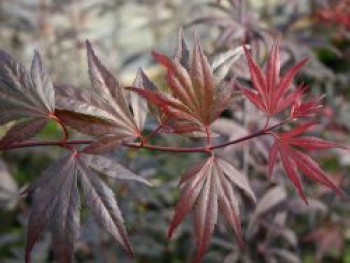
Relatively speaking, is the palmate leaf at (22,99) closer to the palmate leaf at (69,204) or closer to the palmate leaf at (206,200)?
the palmate leaf at (69,204)

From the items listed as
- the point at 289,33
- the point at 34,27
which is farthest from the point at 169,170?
the point at 34,27

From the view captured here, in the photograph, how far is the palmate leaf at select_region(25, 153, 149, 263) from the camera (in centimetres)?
78

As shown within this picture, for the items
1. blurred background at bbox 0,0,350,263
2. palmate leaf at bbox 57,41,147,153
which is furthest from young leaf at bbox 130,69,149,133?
blurred background at bbox 0,0,350,263

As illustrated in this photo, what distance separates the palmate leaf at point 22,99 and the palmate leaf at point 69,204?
64mm

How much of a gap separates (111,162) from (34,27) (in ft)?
10.3

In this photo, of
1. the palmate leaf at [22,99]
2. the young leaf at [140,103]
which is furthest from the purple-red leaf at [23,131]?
the young leaf at [140,103]

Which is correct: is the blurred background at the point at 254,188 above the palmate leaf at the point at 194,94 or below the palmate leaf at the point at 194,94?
below

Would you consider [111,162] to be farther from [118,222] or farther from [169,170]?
[169,170]

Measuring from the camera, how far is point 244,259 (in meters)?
1.92

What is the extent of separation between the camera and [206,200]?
0.82 metres

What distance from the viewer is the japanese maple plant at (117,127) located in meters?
0.78

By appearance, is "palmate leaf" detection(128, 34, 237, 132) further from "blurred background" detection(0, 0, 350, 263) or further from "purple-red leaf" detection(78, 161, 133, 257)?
"blurred background" detection(0, 0, 350, 263)

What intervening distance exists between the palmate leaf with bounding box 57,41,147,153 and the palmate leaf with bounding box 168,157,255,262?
103mm

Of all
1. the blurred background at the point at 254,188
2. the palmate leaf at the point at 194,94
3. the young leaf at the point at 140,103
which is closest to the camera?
the palmate leaf at the point at 194,94
